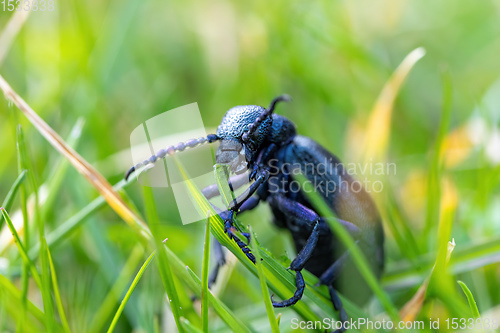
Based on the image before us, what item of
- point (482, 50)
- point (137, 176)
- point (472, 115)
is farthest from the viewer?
point (482, 50)

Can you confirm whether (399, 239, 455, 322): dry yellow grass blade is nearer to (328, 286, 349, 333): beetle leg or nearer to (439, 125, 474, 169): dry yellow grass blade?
(328, 286, 349, 333): beetle leg

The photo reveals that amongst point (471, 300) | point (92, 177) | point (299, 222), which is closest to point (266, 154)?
point (299, 222)

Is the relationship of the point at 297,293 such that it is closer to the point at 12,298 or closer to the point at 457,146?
the point at 12,298

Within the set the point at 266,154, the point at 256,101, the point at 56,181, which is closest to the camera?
the point at 56,181

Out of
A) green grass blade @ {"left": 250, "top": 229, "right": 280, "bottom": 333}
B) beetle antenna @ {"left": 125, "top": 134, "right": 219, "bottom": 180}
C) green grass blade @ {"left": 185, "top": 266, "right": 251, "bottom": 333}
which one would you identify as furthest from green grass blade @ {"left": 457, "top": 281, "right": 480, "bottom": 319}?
beetle antenna @ {"left": 125, "top": 134, "right": 219, "bottom": 180}

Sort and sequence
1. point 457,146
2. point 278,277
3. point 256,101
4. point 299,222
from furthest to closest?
1. point 256,101
2. point 457,146
3. point 299,222
4. point 278,277

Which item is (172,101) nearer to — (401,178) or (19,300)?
(401,178)

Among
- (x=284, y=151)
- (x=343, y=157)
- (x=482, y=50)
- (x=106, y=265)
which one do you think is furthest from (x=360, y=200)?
(x=482, y=50)
